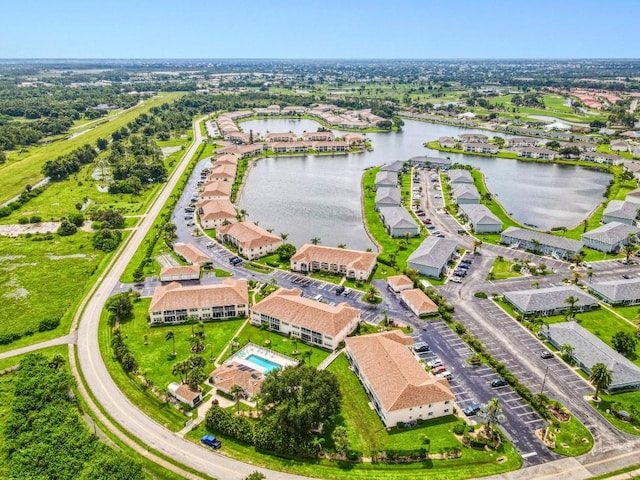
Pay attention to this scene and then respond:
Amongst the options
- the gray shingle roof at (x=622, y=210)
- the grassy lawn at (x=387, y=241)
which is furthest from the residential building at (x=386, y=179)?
the gray shingle roof at (x=622, y=210)

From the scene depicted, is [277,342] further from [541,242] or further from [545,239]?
[545,239]

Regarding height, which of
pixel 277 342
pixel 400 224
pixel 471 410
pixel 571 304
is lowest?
pixel 277 342

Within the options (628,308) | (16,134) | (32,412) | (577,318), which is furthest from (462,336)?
(16,134)

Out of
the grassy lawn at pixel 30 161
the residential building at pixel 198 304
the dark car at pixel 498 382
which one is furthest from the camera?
the grassy lawn at pixel 30 161

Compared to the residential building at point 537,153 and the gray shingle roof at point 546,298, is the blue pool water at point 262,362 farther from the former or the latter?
the residential building at point 537,153

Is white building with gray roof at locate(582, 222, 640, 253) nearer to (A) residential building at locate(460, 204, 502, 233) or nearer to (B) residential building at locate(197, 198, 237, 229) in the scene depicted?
(A) residential building at locate(460, 204, 502, 233)

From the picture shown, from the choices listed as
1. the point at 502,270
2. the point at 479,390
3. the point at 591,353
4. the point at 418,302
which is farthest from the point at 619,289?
the point at 479,390

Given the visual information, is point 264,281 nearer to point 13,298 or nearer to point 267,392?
point 267,392
